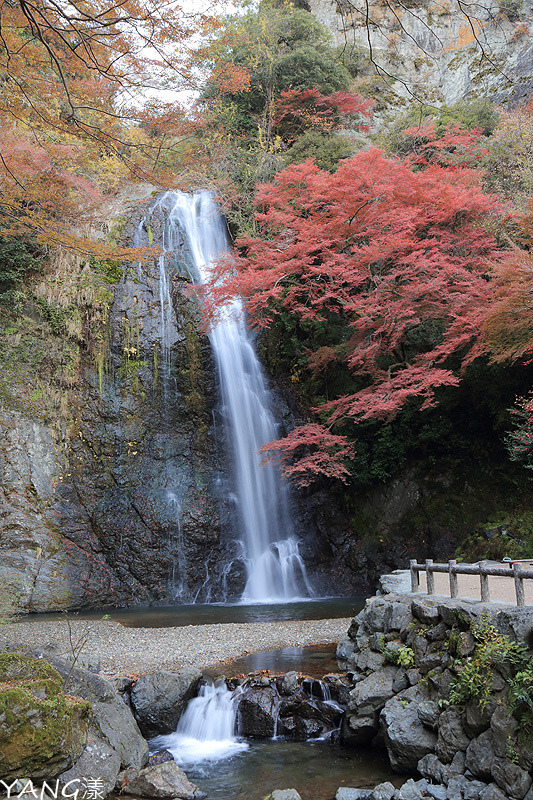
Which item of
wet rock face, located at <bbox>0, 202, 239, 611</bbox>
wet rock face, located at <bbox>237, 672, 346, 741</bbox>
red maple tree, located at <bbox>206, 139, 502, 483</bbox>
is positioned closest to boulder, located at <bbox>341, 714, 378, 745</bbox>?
wet rock face, located at <bbox>237, 672, 346, 741</bbox>

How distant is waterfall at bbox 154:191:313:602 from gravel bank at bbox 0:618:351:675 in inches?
137

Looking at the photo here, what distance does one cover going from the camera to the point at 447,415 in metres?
12.4

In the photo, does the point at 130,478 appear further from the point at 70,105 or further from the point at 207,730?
the point at 70,105

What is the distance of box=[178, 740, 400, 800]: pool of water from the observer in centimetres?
471

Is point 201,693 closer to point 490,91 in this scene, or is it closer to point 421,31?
point 490,91

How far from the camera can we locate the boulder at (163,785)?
14.8 ft

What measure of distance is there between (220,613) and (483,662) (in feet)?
23.0

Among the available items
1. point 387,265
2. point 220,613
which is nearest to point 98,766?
point 220,613

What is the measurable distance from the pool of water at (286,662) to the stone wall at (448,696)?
25.8 inches

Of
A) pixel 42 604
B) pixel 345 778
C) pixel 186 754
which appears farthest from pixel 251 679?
pixel 42 604

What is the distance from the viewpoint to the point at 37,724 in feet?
12.9

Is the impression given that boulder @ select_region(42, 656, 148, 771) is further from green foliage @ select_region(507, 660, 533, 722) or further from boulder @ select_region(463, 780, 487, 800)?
green foliage @ select_region(507, 660, 533, 722)

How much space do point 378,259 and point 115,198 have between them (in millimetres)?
9870

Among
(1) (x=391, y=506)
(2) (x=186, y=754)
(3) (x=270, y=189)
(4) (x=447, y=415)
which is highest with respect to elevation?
(3) (x=270, y=189)
